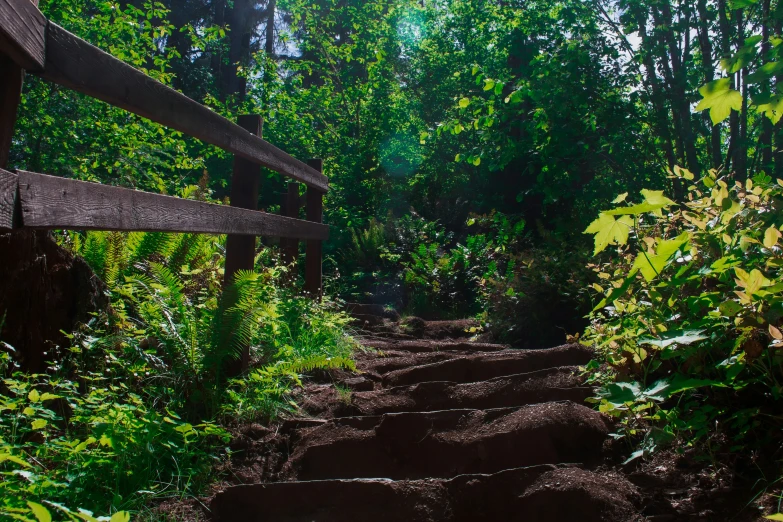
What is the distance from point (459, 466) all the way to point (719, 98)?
2.02m

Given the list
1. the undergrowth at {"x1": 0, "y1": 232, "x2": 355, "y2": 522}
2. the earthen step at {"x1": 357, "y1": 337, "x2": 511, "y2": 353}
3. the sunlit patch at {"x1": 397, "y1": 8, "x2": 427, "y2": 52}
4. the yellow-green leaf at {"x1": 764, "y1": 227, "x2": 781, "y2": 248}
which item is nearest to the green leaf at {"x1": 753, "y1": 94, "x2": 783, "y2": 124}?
the yellow-green leaf at {"x1": 764, "y1": 227, "x2": 781, "y2": 248}

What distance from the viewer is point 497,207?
1436 centimetres

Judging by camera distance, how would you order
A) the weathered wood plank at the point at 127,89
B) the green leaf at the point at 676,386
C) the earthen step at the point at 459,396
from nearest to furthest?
1. the green leaf at the point at 676,386
2. the weathered wood plank at the point at 127,89
3. the earthen step at the point at 459,396

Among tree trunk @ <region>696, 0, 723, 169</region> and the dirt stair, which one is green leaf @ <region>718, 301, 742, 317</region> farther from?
tree trunk @ <region>696, 0, 723, 169</region>

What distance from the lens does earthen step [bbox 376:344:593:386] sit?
4766 mm

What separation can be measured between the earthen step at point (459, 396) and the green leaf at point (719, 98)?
2.15m

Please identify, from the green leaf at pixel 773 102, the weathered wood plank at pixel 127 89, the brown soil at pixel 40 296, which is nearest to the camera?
the green leaf at pixel 773 102

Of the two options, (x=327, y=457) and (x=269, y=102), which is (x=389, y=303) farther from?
(x=327, y=457)

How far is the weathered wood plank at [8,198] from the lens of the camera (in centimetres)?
230

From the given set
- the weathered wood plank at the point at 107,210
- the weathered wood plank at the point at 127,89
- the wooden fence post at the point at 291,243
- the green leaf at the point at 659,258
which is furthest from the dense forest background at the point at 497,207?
the weathered wood plank at the point at 127,89

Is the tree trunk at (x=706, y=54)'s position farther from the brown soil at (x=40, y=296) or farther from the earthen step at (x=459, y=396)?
the brown soil at (x=40, y=296)

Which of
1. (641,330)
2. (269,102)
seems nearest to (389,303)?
(269,102)

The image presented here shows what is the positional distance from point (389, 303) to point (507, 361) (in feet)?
24.4

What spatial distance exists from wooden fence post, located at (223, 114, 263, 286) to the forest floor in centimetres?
109
